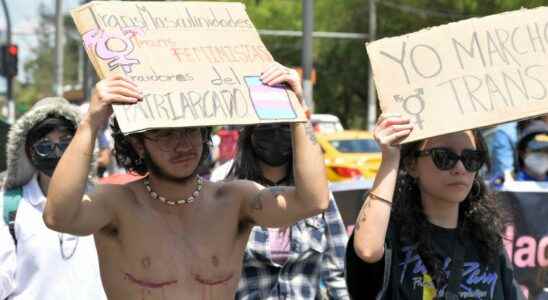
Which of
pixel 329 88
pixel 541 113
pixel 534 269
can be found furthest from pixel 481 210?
pixel 329 88

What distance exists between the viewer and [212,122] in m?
3.14

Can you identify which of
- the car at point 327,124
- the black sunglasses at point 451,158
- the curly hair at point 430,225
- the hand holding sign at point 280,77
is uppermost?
the car at point 327,124

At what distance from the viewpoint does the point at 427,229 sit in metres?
3.53

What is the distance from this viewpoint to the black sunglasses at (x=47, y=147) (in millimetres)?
4590

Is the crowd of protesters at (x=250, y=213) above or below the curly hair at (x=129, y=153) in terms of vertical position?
below

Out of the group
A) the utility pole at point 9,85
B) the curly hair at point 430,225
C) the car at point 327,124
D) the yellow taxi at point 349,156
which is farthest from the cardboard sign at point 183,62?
the car at point 327,124

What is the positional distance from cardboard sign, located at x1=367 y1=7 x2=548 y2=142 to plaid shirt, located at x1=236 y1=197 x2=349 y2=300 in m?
1.37

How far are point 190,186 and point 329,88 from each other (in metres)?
43.6

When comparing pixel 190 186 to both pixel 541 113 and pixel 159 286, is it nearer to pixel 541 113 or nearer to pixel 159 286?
pixel 159 286

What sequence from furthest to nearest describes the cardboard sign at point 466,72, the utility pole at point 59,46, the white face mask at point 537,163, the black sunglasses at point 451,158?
1. the utility pole at point 59,46
2. the white face mask at point 537,163
3. the black sunglasses at point 451,158
4. the cardboard sign at point 466,72

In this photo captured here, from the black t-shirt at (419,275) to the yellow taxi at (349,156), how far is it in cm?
969

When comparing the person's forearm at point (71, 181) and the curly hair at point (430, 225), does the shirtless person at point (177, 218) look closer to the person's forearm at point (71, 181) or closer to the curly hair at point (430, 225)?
the person's forearm at point (71, 181)

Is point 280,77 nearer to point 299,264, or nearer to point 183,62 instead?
point 183,62

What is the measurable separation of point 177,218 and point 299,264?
4.11 feet
